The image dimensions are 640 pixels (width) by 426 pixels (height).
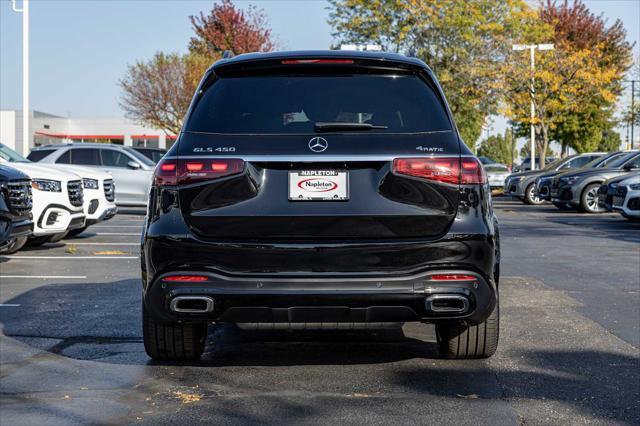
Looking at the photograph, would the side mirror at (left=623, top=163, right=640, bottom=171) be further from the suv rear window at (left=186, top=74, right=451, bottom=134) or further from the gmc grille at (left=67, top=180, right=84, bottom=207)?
the suv rear window at (left=186, top=74, right=451, bottom=134)

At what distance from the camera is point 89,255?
12.7m

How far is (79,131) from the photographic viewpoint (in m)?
76.3

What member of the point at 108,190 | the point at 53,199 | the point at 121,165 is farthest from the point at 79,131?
the point at 53,199

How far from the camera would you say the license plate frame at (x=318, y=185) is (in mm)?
4719

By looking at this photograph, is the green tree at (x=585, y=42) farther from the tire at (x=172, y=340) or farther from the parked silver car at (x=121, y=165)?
the tire at (x=172, y=340)

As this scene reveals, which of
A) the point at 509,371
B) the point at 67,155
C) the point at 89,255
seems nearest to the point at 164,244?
the point at 509,371

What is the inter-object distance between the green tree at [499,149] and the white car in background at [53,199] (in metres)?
85.3

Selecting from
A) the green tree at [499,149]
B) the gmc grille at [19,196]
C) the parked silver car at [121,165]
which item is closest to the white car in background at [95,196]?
the gmc grille at [19,196]

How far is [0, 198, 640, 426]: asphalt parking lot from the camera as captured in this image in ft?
15.0

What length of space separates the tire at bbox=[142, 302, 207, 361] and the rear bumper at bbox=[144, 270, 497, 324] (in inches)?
28.2

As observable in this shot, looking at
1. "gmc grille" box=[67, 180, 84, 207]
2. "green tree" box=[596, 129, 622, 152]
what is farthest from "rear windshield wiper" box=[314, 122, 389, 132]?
"green tree" box=[596, 129, 622, 152]

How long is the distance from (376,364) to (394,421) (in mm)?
1287

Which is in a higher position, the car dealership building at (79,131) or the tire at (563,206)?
the car dealership building at (79,131)

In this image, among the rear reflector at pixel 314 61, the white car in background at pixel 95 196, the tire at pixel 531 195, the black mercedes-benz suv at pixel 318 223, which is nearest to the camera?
the black mercedes-benz suv at pixel 318 223
